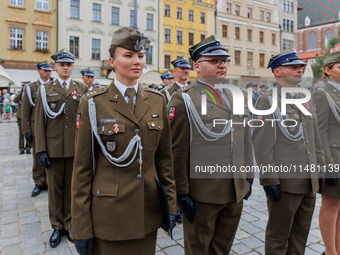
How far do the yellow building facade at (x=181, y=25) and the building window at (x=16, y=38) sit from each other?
1399cm

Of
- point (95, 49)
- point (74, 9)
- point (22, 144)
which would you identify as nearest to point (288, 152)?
point (22, 144)

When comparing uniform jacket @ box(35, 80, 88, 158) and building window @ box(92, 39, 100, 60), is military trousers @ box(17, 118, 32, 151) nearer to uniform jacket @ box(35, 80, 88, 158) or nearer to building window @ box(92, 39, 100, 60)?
uniform jacket @ box(35, 80, 88, 158)

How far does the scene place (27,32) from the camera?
26484 mm

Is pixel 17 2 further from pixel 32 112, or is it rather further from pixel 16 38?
pixel 32 112

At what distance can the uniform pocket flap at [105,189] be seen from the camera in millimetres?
2100

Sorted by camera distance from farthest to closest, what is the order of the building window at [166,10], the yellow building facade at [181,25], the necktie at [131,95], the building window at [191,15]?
the building window at [191,15], the building window at [166,10], the yellow building facade at [181,25], the necktie at [131,95]

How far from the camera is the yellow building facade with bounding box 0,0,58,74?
25.6 metres

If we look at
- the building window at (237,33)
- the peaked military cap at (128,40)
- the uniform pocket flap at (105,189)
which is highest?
the building window at (237,33)

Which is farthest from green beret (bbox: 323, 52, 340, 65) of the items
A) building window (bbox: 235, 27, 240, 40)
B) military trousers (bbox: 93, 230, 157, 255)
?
building window (bbox: 235, 27, 240, 40)

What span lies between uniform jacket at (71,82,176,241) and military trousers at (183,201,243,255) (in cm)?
56

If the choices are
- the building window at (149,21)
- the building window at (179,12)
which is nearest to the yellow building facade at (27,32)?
the building window at (149,21)

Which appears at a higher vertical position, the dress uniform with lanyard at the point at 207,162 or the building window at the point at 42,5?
the building window at the point at 42,5

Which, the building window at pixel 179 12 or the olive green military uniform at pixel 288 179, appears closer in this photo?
the olive green military uniform at pixel 288 179

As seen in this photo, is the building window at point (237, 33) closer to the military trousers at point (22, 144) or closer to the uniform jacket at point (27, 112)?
the military trousers at point (22, 144)
